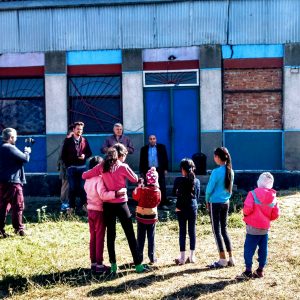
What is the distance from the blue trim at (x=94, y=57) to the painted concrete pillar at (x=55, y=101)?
0.24 metres

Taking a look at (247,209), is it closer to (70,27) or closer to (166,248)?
(166,248)

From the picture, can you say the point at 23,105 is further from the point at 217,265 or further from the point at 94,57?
the point at 217,265

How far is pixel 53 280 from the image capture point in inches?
282

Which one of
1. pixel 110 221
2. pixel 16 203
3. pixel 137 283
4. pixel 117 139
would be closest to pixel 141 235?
pixel 110 221

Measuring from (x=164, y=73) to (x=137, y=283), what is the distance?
27.7 feet

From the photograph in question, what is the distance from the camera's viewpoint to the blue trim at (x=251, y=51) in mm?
14164

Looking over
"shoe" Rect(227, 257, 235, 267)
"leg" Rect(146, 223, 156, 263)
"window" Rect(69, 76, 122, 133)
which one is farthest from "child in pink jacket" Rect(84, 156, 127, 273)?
"window" Rect(69, 76, 122, 133)

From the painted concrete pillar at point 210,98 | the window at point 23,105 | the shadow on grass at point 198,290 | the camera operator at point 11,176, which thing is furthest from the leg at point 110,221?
the window at point 23,105

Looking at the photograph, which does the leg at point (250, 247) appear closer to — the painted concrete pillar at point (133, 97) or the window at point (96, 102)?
the painted concrete pillar at point (133, 97)

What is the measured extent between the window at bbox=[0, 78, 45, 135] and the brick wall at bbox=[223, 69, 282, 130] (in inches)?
198

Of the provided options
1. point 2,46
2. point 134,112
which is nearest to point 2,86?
point 2,46

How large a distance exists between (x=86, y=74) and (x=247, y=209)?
8868mm

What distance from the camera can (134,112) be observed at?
47.4 ft

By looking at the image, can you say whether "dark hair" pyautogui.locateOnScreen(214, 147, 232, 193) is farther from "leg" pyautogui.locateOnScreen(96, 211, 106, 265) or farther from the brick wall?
→ the brick wall
